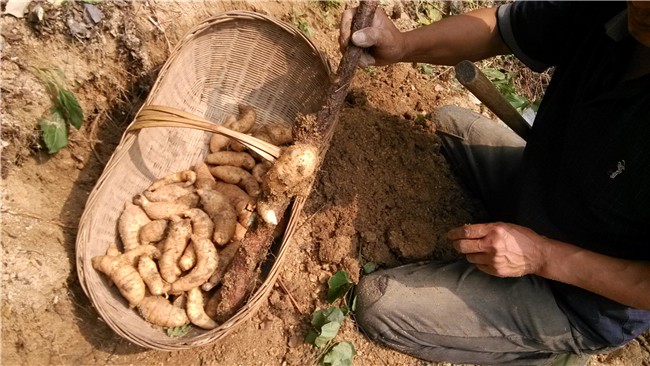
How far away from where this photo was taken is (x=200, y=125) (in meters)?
1.69

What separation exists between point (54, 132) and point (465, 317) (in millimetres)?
2128

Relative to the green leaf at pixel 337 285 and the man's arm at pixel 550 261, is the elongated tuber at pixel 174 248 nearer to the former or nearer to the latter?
the green leaf at pixel 337 285

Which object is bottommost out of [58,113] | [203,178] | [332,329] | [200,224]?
[332,329]

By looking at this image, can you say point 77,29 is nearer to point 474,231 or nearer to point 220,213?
point 220,213

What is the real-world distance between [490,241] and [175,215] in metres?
1.44

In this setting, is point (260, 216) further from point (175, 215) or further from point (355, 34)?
point (355, 34)

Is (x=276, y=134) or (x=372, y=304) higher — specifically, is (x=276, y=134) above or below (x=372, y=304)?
above

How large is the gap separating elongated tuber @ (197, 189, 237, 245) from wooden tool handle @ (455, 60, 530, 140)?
1212 mm

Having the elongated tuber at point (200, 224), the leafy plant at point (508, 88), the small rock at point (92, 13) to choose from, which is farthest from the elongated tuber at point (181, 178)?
the leafy plant at point (508, 88)

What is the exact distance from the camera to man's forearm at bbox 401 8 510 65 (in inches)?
85.4

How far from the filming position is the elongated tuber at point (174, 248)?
2033mm

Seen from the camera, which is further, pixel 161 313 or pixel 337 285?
pixel 337 285

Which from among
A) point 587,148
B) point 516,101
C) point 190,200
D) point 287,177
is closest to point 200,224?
point 190,200

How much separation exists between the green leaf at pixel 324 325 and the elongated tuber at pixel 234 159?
0.84m
